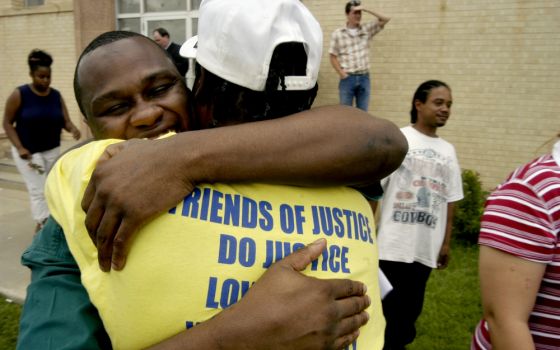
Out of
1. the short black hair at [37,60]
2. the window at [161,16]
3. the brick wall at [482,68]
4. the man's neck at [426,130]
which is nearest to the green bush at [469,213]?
the brick wall at [482,68]

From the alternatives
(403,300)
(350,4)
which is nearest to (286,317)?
(403,300)

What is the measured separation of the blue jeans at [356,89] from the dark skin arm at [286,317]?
6.36 m

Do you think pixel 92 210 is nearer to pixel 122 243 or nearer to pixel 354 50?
pixel 122 243

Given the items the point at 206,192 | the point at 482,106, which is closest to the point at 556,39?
the point at 482,106

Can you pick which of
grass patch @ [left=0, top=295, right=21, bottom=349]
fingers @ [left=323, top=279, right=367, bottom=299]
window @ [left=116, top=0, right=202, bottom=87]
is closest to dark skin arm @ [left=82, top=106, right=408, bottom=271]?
fingers @ [left=323, top=279, right=367, bottom=299]

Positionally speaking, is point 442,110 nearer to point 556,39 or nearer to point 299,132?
point 299,132

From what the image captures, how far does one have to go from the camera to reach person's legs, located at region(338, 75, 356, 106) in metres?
7.23

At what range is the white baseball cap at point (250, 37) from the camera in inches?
42.4

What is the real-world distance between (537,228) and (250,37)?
1143 mm

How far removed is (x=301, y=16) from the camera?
3.79 ft

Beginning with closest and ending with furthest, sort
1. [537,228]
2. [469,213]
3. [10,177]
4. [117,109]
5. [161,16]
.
→ 1. [117,109]
2. [537,228]
3. [469,213]
4. [10,177]
5. [161,16]

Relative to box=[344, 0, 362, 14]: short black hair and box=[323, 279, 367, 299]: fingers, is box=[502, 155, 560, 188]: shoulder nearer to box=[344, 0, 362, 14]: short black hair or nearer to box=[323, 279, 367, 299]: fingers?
box=[323, 279, 367, 299]: fingers

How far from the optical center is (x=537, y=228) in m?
1.51

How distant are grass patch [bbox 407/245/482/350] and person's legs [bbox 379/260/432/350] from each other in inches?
10.7
